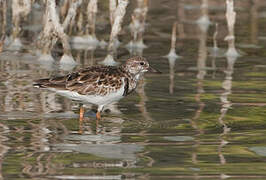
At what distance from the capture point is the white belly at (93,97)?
1430 cm

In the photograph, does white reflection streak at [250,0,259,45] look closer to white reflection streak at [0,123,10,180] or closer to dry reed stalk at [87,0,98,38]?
dry reed stalk at [87,0,98,38]

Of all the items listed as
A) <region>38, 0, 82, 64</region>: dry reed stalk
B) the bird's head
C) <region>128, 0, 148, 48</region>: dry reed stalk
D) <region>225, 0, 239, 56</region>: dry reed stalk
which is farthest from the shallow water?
the bird's head

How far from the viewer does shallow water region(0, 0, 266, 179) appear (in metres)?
11.3

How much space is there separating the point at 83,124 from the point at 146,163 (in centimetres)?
296

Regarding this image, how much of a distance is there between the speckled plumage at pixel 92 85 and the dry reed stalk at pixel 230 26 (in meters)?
7.32

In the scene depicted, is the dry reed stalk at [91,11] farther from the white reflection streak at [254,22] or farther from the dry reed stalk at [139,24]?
the white reflection streak at [254,22]

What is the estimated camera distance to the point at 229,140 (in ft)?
42.8

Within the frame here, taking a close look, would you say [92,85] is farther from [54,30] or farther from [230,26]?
[230,26]

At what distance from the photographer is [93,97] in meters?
14.4

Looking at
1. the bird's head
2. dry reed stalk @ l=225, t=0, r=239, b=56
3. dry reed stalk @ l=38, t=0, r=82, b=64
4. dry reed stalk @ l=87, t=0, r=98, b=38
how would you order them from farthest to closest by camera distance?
1. dry reed stalk @ l=87, t=0, r=98, b=38
2. dry reed stalk @ l=225, t=0, r=239, b=56
3. dry reed stalk @ l=38, t=0, r=82, b=64
4. the bird's head

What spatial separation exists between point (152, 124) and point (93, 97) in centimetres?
117

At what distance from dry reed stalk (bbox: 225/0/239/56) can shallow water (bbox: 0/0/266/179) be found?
0.97ft

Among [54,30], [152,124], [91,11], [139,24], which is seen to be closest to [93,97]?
[152,124]

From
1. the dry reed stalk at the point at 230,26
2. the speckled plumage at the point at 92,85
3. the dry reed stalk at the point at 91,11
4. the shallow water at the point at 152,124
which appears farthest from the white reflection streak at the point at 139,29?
the speckled plumage at the point at 92,85
